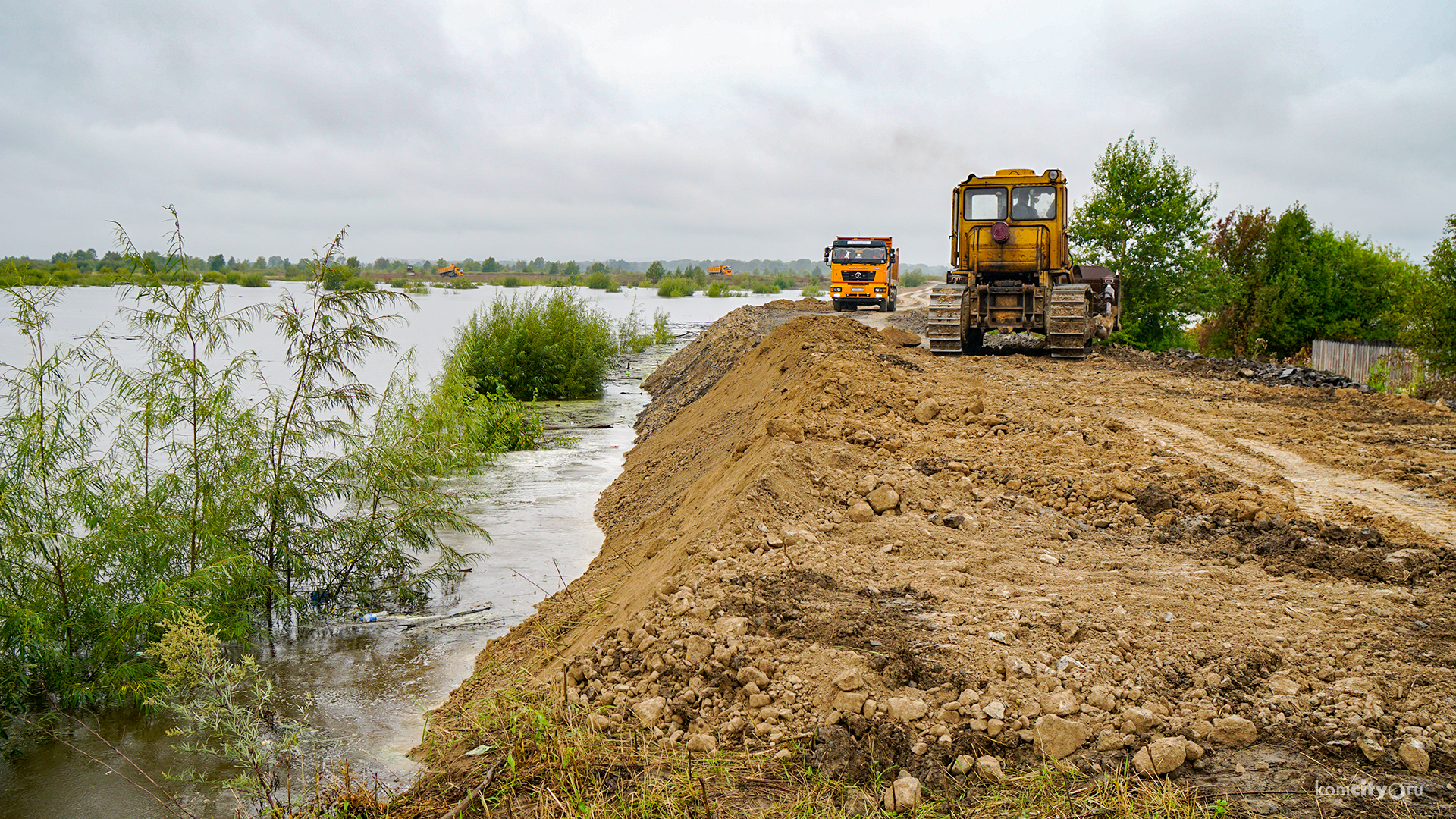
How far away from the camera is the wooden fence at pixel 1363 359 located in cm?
1767

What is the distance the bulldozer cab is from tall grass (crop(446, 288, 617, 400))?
963 centimetres

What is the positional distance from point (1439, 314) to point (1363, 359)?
659 centimetres

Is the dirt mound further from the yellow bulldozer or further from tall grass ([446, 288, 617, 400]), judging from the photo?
the yellow bulldozer

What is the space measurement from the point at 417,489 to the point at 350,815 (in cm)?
441

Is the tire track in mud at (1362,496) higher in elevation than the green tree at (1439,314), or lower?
lower

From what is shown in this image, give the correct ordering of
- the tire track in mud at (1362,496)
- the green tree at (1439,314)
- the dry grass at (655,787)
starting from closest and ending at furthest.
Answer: the dry grass at (655,787) → the tire track in mud at (1362,496) → the green tree at (1439,314)

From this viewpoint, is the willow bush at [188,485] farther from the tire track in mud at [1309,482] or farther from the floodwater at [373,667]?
the tire track in mud at [1309,482]

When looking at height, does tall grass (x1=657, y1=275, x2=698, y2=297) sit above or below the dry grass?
above

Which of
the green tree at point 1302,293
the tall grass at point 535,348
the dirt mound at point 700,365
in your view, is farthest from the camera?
the green tree at point 1302,293

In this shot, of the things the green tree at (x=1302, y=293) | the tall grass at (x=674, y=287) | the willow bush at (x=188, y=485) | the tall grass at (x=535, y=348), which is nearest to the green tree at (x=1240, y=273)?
the green tree at (x=1302, y=293)

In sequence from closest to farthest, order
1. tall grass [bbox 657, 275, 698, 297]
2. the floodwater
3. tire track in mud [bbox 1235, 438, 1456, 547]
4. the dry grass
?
the dry grass, the floodwater, tire track in mud [bbox 1235, 438, 1456, 547], tall grass [bbox 657, 275, 698, 297]

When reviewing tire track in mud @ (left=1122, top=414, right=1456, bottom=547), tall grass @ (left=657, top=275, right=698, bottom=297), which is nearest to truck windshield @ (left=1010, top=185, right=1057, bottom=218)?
tire track in mud @ (left=1122, top=414, right=1456, bottom=547)

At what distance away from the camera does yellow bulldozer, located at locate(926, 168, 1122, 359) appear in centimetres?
1575

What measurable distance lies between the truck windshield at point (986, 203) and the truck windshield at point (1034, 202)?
179 mm
